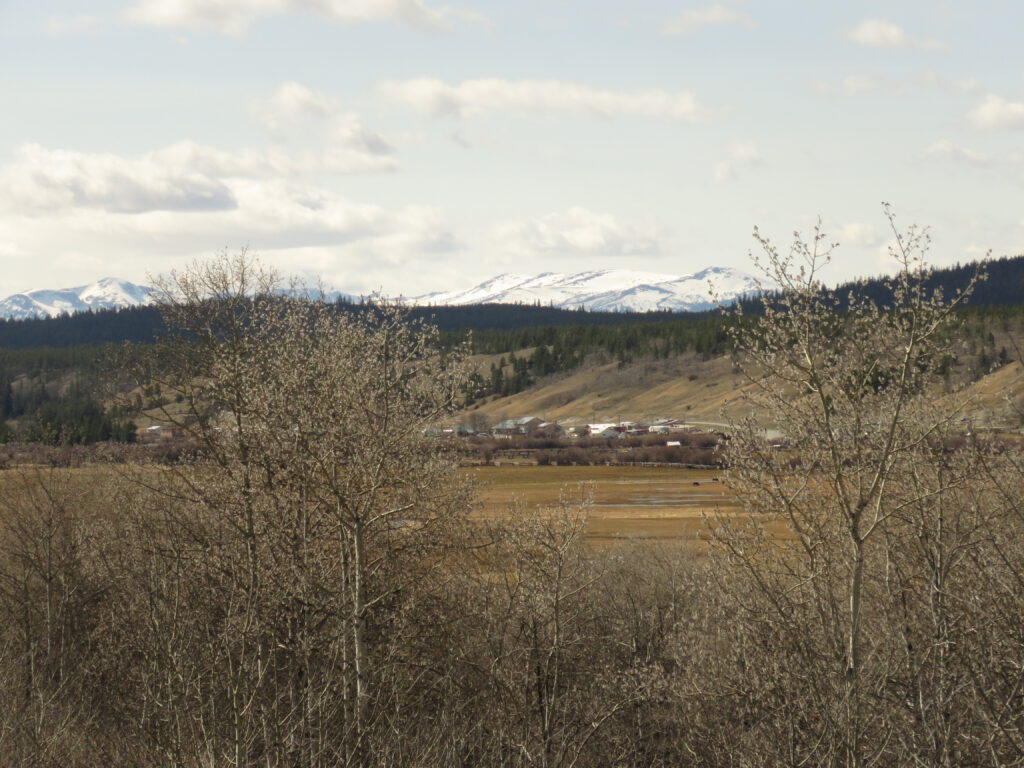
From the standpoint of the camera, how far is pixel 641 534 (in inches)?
2825

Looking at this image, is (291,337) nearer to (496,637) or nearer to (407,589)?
(407,589)

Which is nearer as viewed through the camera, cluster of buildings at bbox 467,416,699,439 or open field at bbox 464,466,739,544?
open field at bbox 464,466,739,544

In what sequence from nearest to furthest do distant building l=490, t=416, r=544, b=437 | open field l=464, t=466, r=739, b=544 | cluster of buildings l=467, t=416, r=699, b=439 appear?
open field l=464, t=466, r=739, b=544 → cluster of buildings l=467, t=416, r=699, b=439 → distant building l=490, t=416, r=544, b=437

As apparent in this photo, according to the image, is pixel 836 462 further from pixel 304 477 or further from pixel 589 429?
pixel 589 429

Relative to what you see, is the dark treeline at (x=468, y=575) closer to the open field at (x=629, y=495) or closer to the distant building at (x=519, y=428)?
the open field at (x=629, y=495)

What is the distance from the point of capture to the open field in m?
73.6

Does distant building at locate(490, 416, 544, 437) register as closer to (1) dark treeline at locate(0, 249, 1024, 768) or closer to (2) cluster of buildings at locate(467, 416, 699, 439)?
(2) cluster of buildings at locate(467, 416, 699, 439)

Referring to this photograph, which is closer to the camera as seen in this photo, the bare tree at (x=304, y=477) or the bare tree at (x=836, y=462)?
the bare tree at (x=836, y=462)

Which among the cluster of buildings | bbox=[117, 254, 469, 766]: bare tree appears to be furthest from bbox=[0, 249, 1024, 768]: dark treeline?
the cluster of buildings

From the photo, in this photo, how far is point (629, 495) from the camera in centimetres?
10512

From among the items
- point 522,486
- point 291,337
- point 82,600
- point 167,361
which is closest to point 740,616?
point 291,337

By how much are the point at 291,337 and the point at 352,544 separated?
8152 millimetres

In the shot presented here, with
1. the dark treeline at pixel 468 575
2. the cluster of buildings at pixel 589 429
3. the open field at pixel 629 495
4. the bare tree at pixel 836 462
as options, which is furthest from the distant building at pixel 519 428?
the bare tree at pixel 836 462

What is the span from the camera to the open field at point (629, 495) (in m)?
73.6
